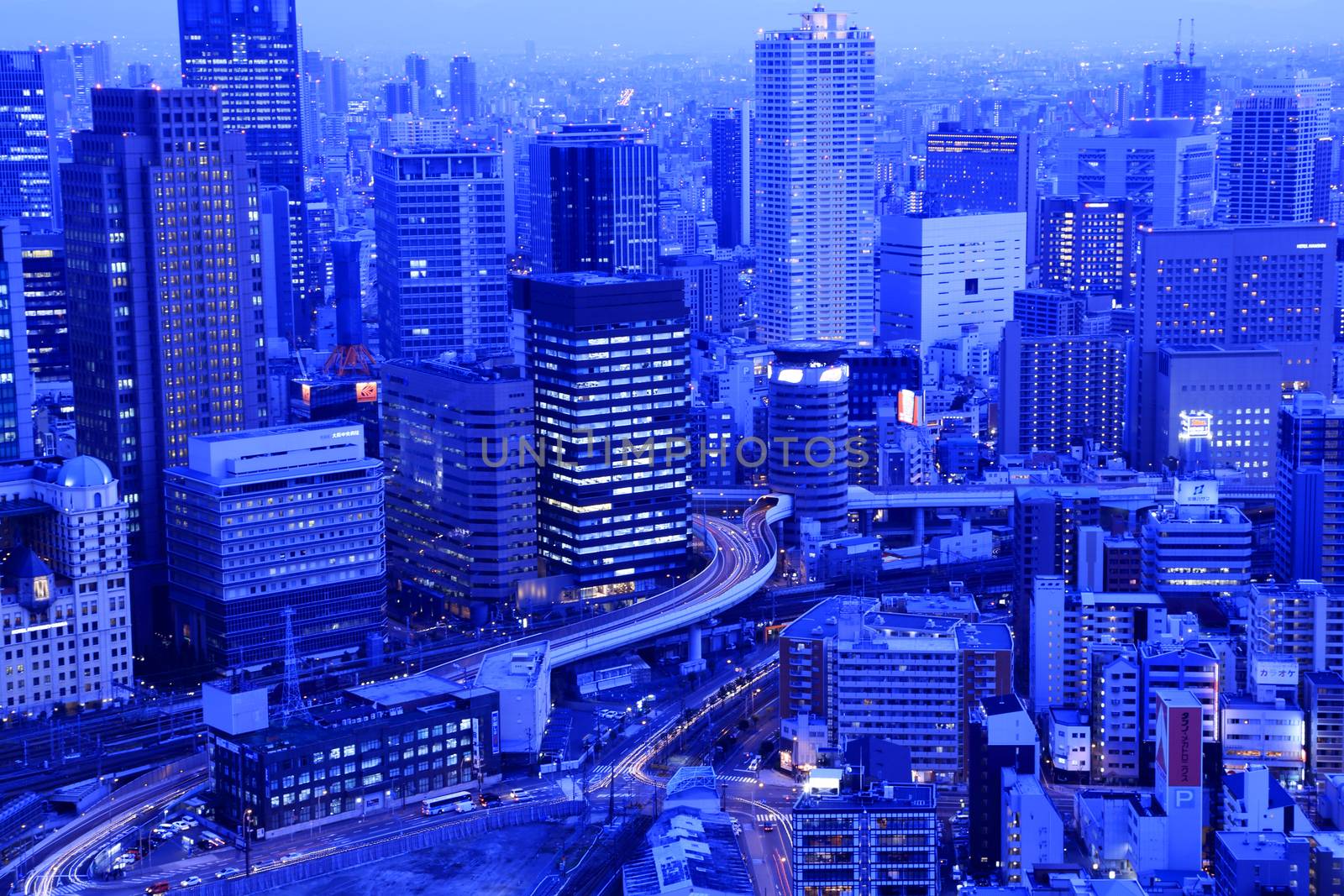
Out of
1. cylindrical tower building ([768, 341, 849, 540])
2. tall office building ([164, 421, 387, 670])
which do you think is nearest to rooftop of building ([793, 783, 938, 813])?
tall office building ([164, 421, 387, 670])

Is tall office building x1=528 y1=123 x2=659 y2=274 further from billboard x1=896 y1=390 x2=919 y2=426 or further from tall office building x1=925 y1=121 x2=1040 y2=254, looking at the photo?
tall office building x1=925 y1=121 x2=1040 y2=254

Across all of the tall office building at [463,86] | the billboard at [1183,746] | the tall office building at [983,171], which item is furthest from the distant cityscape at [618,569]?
the tall office building at [463,86]

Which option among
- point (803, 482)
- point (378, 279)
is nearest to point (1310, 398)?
point (803, 482)

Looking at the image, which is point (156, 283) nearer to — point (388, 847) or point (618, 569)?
point (618, 569)

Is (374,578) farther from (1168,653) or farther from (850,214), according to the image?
(850,214)

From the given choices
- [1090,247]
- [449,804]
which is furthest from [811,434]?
[1090,247]

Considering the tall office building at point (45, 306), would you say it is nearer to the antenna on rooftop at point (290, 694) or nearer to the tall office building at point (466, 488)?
the tall office building at point (466, 488)
